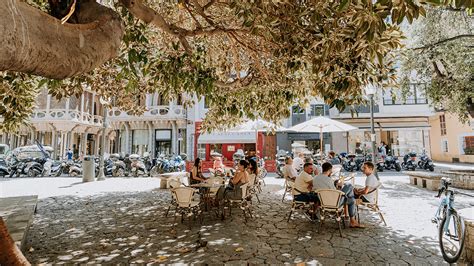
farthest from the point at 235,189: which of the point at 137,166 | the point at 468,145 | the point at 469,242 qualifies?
the point at 468,145

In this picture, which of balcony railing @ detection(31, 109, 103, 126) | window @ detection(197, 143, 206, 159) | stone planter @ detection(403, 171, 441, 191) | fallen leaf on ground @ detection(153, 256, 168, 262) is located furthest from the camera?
balcony railing @ detection(31, 109, 103, 126)

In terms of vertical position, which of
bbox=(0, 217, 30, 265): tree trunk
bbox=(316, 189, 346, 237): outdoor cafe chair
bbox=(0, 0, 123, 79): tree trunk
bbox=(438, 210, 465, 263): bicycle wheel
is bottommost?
bbox=(438, 210, 465, 263): bicycle wheel

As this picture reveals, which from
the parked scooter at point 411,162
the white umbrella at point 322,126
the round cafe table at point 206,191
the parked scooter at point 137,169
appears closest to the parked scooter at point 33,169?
the parked scooter at point 137,169

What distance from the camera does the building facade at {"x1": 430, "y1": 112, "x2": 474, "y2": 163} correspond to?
72.7 feet

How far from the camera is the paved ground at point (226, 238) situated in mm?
4059

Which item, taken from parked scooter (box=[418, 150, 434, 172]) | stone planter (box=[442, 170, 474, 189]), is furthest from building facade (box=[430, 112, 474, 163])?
stone planter (box=[442, 170, 474, 189])

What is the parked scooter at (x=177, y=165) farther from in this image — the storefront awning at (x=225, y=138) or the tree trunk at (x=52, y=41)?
the tree trunk at (x=52, y=41)

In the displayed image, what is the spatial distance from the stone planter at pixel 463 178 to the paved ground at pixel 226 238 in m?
2.62

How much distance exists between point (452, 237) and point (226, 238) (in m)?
3.66

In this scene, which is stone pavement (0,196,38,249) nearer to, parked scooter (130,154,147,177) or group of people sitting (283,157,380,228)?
group of people sitting (283,157,380,228)

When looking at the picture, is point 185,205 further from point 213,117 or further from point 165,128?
point 165,128

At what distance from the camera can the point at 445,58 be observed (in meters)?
8.98

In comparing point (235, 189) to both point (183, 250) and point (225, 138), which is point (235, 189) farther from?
point (225, 138)

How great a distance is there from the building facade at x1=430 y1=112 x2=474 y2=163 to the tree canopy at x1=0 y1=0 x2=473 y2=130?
73.2 feet
